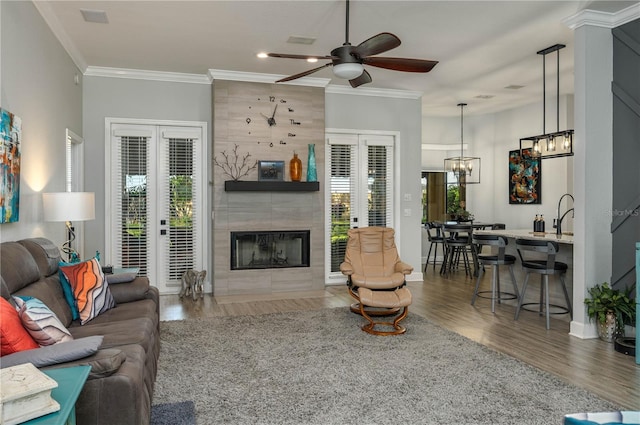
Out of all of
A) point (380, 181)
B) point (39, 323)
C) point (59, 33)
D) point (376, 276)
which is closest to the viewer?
point (39, 323)

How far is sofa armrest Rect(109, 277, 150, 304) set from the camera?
12.7 ft

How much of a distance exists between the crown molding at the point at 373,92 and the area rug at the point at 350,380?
12.6 feet

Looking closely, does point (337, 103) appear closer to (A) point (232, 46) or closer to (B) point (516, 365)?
(A) point (232, 46)

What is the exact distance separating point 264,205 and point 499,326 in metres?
3.36

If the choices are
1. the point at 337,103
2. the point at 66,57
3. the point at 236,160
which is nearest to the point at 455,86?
the point at 337,103

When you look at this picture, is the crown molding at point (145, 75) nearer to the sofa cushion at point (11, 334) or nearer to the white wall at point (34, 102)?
the white wall at point (34, 102)

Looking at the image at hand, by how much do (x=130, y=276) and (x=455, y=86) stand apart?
540 centimetres

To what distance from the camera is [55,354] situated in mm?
2035

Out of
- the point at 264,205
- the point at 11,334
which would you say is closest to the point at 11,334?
the point at 11,334

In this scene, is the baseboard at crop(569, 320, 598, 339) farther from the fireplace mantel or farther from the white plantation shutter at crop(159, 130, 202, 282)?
the white plantation shutter at crop(159, 130, 202, 282)

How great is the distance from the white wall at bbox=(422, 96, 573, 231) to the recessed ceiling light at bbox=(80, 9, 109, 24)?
250 inches

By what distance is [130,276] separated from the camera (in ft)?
13.3

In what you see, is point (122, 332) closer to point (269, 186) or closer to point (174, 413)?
point (174, 413)

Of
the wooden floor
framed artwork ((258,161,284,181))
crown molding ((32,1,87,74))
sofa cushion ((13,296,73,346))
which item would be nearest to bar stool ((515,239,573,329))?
the wooden floor
